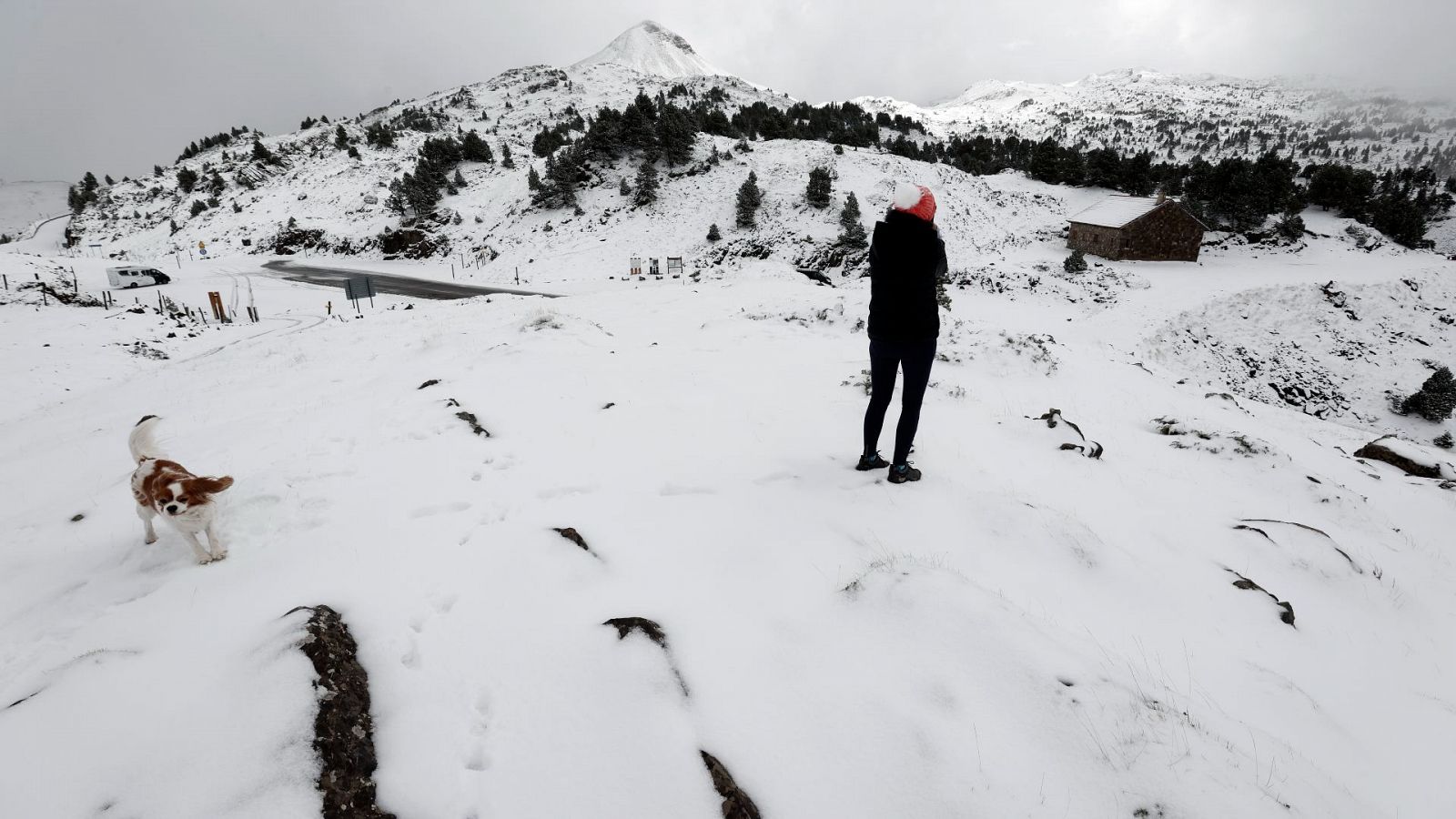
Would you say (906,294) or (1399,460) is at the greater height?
(906,294)

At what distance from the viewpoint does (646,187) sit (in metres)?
38.8

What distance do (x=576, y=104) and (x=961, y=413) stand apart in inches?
3429

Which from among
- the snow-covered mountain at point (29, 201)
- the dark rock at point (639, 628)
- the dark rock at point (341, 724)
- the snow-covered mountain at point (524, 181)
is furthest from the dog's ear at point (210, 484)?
the snow-covered mountain at point (29, 201)

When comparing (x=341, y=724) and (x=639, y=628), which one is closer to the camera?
(x=341, y=724)

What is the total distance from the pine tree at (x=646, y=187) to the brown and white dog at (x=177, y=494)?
3765cm

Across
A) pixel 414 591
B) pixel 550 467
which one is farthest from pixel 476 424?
pixel 414 591

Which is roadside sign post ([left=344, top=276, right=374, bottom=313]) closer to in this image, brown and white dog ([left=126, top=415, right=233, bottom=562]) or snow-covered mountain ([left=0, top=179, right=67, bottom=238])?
brown and white dog ([left=126, top=415, right=233, bottom=562])

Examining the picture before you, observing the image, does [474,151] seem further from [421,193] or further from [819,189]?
[819,189]

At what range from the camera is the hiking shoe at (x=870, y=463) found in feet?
17.5

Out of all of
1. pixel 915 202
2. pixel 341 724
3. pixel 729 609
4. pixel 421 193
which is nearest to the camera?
pixel 341 724

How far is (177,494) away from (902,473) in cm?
554

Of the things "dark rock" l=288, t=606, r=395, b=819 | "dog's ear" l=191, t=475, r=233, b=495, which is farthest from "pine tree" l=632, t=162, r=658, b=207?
"dark rock" l=288, t=606, r=395, b=819

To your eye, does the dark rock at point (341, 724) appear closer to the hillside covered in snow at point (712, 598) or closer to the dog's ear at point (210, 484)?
the hillside covered in snow at point (712, 598)

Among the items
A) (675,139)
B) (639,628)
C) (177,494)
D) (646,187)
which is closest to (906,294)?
(639,628)
